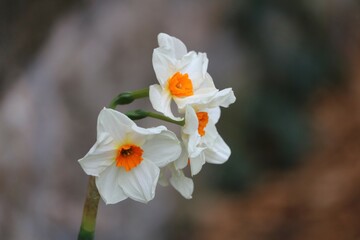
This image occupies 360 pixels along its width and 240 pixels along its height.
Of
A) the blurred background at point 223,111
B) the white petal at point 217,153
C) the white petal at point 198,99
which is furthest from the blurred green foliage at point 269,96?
the white petal at point 198,99

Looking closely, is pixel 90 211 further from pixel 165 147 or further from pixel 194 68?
pixel 194 68

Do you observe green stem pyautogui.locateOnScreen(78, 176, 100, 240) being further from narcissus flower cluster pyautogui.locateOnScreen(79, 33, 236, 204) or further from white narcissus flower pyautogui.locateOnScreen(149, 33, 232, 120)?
white narcissus flower pyautogui.locateOnScreen(149, 33, 232, 120)

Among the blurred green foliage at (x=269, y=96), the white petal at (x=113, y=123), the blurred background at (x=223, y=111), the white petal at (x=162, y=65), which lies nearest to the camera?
the white petal at (x=113, y=123)

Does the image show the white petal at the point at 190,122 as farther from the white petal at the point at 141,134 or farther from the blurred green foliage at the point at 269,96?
the blurred green foliage at the point at 269,96

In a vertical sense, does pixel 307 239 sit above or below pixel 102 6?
below

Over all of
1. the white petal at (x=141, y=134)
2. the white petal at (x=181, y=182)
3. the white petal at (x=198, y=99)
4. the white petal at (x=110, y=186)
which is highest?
the white petal at (x=198, y=99)

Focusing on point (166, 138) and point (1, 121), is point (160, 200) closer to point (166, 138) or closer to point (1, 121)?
point (1, 121)

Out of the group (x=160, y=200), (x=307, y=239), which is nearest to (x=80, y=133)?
(x=160, y=200)
